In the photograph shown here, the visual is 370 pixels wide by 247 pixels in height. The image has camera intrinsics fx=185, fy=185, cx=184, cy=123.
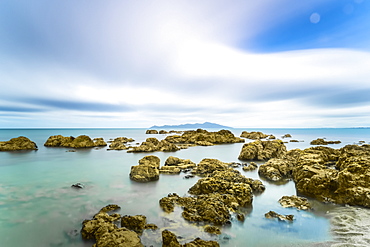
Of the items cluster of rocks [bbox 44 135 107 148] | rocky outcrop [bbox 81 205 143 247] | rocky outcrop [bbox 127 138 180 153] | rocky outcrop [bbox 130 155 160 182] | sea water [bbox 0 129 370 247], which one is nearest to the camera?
rocky outcrop [bbox 81 205 143 247]

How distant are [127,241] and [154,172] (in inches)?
394

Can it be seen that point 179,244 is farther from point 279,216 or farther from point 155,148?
point 155,148

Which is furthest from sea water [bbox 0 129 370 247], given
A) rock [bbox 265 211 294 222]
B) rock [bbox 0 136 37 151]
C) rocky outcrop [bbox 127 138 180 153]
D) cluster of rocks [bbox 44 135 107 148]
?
cluster of rocks [bbox 44 135 107 148]

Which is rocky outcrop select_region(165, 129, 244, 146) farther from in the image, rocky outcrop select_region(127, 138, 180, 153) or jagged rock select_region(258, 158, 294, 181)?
jagged rock select_region(258, 158, 294, 181)

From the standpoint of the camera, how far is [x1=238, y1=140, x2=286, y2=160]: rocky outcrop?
23516 mm

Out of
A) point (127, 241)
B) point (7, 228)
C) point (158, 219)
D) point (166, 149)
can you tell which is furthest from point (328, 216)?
point (166, 149)

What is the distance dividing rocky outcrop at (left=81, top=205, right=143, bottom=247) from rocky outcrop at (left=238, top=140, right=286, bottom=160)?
20.0 m

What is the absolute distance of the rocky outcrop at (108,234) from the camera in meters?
5.33

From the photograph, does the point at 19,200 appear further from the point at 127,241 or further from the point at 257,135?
the point at 257,135

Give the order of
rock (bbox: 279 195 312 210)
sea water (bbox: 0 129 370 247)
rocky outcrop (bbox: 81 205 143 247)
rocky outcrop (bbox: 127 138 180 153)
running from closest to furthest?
1. rocky outcrop (bbox: 81 205 143 247)
2. sea water (bbox: 0 129 370 247)
3. rock (bbox: 279 195 312 210)
4. rocky outcrop (bbox: 127 138 180 153)

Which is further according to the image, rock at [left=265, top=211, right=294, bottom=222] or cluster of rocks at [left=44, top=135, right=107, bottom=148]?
cluster of rocks at [left=44, top=135, right=107, bottom=148]

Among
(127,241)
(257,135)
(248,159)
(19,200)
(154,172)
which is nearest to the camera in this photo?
(127,241)

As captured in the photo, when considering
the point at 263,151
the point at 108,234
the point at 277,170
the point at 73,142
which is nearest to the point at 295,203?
the point at 277,170

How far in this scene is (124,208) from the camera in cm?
961
